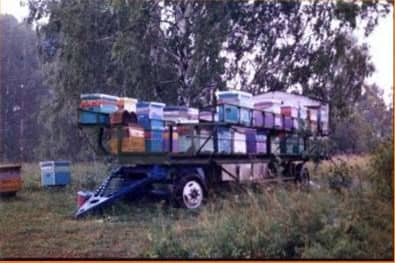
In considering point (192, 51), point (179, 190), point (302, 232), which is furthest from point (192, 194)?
point (302, 232)

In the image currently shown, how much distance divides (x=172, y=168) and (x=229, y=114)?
101 cm

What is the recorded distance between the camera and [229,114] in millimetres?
Result: 6766

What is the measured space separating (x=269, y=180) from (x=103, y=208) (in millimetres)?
1941

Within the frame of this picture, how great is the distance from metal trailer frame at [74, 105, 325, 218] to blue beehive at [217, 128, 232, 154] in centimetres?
5

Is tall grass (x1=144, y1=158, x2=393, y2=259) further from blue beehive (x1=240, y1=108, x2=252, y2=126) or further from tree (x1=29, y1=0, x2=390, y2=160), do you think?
blue beehive (x1=240, y1=108, x2=252, y2=126)

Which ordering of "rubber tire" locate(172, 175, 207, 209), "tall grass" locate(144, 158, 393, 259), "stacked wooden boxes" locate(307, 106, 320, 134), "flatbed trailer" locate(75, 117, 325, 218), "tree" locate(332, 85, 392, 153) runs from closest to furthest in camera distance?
"tall grass" locate(144, 158, 393, 259) → "tree" locate(332, 85, 392, 153) → "stacked wooden boxes" locate(307, 106, 320, 134) → "flatbed trailer" locate(75, 117, 325, 218) → "rubber tire" locate(172, 175, 207, 209)

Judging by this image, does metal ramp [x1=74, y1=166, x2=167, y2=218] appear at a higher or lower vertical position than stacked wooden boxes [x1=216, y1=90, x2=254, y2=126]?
lower

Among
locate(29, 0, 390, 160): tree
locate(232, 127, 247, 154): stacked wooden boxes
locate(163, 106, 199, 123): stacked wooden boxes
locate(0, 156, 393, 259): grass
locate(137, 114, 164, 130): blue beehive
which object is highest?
locate(29, 0, 390, 160): tree

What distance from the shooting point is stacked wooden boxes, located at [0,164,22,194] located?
5390 millimetres

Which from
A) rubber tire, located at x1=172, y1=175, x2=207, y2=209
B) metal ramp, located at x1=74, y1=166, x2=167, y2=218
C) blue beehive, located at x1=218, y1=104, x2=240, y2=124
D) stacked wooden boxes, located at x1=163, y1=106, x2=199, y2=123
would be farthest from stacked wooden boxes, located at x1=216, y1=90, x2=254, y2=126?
Answer: metal ramp, located at x1=74, y1=166, x2=167, y2=218

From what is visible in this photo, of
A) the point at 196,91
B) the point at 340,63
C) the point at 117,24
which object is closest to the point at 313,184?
the point at 340,63

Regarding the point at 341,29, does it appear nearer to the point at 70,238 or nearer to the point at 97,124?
the point at 97,124

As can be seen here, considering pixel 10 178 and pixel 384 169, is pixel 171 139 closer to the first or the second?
pixel 10 178

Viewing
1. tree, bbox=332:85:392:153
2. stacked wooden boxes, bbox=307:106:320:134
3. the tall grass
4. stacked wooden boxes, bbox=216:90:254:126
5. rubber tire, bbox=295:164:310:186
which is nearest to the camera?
the tall grass
